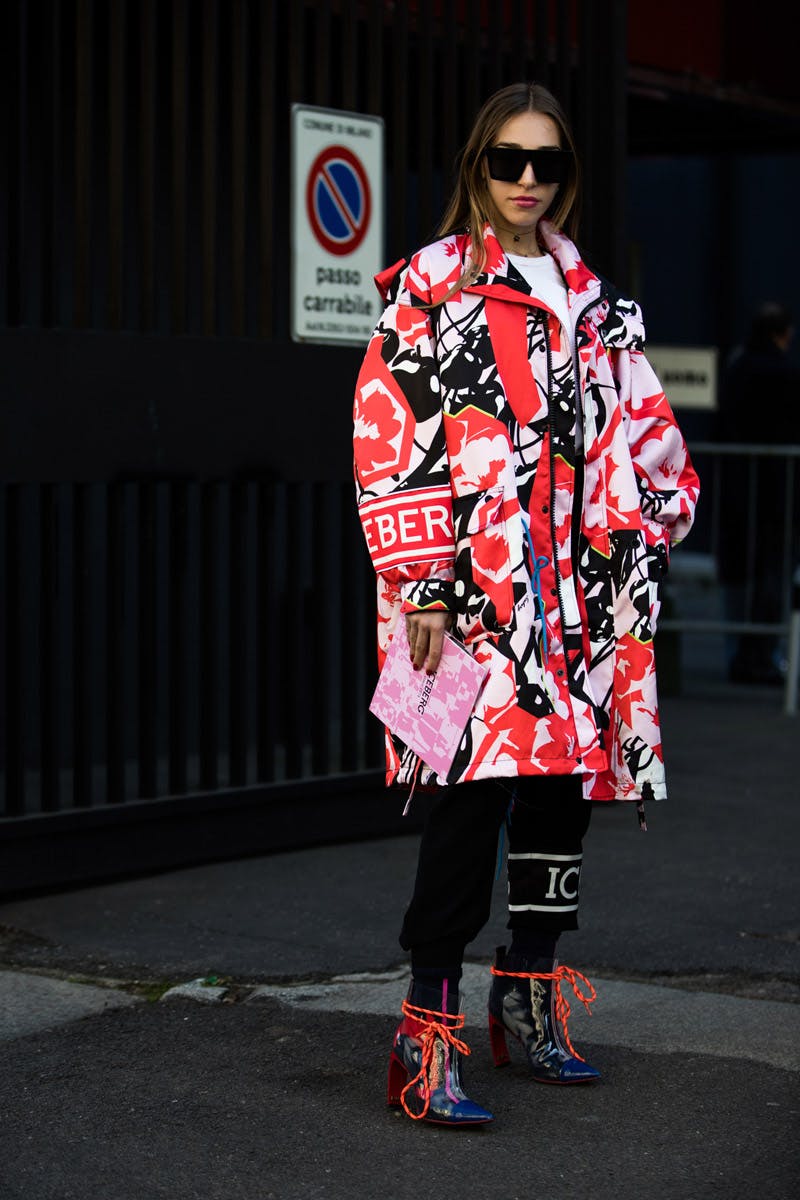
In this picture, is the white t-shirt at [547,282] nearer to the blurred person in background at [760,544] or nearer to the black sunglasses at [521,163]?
the black sunglasses at [521,163]

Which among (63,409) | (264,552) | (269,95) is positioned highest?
(269,95)

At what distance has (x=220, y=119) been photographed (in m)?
5.77

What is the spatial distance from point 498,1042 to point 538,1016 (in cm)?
14

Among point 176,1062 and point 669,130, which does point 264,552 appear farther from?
point 669,130

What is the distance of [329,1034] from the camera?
389 centimetres

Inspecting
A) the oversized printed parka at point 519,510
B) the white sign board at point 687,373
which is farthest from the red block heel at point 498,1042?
the white sign board at point 687,373

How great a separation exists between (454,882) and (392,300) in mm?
1025

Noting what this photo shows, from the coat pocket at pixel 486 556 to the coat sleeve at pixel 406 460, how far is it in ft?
0.11

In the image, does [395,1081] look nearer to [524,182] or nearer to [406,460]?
[406,460]

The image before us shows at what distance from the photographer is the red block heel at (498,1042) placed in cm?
365

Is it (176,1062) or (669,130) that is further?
(669,130)

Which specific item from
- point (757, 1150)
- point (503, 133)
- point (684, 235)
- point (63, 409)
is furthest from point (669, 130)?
point (757, 1150)

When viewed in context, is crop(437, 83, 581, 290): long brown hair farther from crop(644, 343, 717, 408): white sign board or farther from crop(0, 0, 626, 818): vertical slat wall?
crop(644, 343, 717, 408): white sign board

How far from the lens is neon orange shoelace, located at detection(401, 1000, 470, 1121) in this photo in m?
3.37
